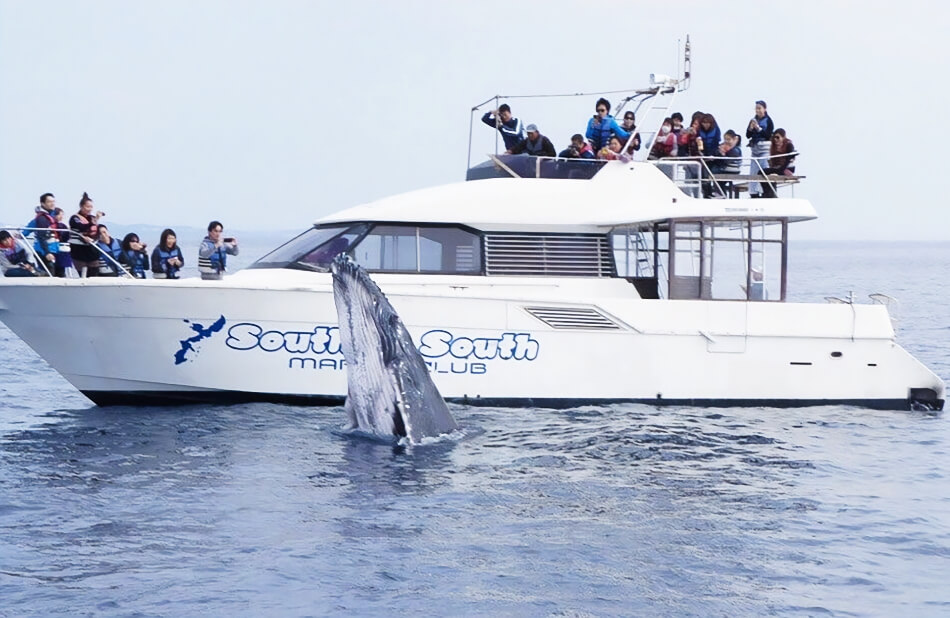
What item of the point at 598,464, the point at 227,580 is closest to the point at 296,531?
the point at 227,580

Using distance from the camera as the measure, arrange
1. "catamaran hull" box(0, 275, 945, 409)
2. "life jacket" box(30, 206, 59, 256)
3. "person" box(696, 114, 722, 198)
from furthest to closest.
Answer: "person" box(696, 114, 722, 198) → "life jacket" box(30, 206, 59, 256) → "catamaran hull" box(0, 275, 945, 409)

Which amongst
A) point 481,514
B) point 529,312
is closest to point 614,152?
point 529,312

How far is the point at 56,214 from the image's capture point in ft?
55.7

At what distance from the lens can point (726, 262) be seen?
692 inches

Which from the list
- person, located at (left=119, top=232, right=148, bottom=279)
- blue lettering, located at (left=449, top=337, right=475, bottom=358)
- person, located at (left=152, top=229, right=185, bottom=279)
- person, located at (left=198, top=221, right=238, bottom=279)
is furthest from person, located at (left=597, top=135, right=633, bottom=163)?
person, located at (left=119, top=232, right=148, bottom=279)

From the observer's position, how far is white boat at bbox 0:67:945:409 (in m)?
15.9

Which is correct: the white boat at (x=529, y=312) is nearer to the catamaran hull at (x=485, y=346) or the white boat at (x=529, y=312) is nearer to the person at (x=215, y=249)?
the catamaran hull at (x=485, y=346)

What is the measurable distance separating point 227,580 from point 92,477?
383 cm

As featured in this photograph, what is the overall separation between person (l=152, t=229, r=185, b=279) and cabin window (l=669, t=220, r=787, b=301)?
23.3 feet

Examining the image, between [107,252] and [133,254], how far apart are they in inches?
16.8

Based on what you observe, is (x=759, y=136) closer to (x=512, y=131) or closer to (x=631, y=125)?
(x=631, y=125)

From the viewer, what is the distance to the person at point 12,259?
16.2 metres

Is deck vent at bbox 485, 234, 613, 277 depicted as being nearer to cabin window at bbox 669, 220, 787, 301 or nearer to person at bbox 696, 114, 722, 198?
cabin window at bbox 669, 220, 787, 301

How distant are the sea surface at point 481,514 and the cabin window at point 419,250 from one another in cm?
228
